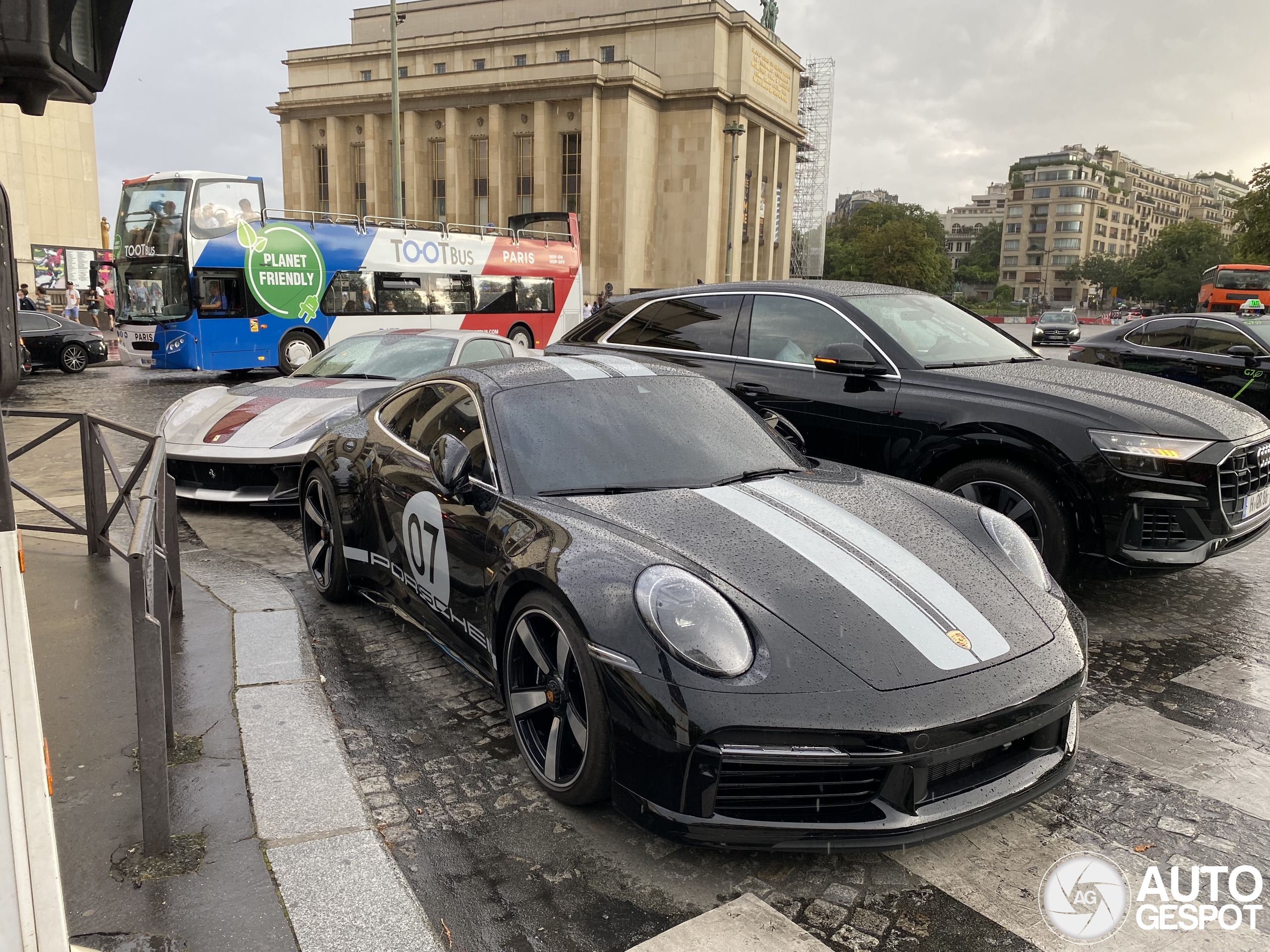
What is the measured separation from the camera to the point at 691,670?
8.45 feet

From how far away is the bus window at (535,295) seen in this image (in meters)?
23.7

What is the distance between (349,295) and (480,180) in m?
49.1

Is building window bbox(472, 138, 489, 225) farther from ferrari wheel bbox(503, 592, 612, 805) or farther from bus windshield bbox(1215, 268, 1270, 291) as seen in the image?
ferrari wheel bbox(503, 592, 612, 805)

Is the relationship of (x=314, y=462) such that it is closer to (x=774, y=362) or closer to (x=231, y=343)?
(x=774, y=362)

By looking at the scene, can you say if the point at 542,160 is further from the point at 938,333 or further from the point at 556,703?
the point at 556,703

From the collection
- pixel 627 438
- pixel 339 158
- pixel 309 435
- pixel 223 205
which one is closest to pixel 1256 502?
pixel 627 438

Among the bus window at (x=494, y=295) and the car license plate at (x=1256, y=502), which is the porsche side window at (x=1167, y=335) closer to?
the car license plate at (x=1256, y=502)

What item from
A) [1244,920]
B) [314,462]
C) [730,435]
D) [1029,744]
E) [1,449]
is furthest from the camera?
[314,462]

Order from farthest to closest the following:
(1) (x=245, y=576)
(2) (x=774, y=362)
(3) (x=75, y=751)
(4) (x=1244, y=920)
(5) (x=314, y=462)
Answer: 1. (2) (x=774, y=362)
2. (1) (x=245, y=576)
3. (5) (x=314, y=462)
4. (3) (x=75, y=751)
5. (4) (x=1244, y=920)

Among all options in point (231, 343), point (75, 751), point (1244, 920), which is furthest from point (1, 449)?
point (231, 343)

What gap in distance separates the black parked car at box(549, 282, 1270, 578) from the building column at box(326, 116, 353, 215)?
68.9 m

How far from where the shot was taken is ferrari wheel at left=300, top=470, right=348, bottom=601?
195 inches

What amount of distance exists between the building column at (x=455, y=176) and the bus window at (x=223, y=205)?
154 ft

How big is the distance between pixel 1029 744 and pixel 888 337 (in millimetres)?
3361
